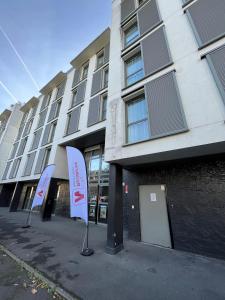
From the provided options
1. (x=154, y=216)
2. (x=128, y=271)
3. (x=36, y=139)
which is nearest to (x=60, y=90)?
(x=36, y=139)

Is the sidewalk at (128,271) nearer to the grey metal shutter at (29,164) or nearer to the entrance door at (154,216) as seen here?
the entrance door at (154,216)

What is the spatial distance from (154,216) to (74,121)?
8.47 meters

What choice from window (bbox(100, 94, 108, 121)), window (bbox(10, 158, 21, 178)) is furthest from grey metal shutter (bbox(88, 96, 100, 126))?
window (bbox(10, 158, 21, 178))

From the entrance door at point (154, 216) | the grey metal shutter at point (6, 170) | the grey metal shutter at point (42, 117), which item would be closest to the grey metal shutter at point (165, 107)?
the entrance door at point (154, 216)

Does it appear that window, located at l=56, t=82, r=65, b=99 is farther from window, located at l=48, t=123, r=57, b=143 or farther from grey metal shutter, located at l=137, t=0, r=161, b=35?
grey metal shutter, located at l=137, t=0, r=161, b=35

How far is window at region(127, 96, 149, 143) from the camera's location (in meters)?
5.69

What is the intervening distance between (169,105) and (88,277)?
5466 mm

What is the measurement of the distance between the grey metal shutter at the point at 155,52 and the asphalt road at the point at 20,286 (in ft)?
24.4

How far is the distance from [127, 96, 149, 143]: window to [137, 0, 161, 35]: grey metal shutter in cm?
391

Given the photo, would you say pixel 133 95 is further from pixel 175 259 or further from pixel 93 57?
pixel 93 57

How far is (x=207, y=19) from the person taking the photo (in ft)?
17.3

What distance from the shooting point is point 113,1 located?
10.6m

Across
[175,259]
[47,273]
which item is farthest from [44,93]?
[175,259]

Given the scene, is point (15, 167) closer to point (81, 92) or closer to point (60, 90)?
point (60, 90)
